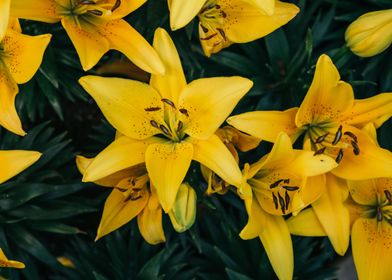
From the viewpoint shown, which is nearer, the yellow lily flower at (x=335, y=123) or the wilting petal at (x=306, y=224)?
the yellow lily flower at (x=335, y=123)

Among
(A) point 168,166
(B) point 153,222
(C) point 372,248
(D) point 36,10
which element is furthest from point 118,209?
(C) point 372,248

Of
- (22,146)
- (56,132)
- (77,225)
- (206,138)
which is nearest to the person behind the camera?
(206,138)

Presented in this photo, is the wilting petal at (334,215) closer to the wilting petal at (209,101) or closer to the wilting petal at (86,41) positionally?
the wilting petal at (209,101)

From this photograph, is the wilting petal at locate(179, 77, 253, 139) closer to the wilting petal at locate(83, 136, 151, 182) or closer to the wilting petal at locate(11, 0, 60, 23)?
the wilting petal at locate(83, 136, 151, 182)

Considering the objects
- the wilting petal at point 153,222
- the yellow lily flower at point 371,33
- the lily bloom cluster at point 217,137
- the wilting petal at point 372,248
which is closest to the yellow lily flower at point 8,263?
the lily bloom cluster at point 217,137

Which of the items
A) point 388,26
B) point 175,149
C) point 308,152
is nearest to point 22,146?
point 175,149

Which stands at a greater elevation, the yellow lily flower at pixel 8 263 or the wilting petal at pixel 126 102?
the wilting petal at pixel 126 102

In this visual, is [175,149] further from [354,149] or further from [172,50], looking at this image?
[354,149]
